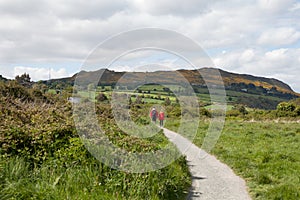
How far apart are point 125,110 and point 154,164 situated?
19.2 feet

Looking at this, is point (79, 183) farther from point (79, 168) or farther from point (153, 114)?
point (153, 114)

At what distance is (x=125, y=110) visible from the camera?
13711 millimetres

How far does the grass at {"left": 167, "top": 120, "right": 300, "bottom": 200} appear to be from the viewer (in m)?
8.18

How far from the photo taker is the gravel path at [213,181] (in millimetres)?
8141

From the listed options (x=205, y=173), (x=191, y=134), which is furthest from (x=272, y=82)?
(x=205, y=173)

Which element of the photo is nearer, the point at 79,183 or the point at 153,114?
the point at 79,183

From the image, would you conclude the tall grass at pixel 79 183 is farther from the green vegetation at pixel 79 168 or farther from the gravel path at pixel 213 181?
the gravel path at pixel 213 181

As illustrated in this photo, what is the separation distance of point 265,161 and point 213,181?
3.11 meters

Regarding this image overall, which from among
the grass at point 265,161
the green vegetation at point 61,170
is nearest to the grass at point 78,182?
the green vegetation at point 61,170

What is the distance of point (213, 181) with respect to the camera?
944 cm

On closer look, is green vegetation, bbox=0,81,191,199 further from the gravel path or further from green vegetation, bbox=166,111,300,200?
green vegetation, bbox=166,111,300,200

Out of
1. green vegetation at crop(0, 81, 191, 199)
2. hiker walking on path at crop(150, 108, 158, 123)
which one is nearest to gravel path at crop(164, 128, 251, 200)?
green vegetation at crop(0, 81, 191, 199)

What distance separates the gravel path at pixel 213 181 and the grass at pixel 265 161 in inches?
10.9

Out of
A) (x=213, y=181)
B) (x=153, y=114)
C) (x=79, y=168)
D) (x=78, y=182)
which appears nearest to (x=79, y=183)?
(x=78, y=182)
